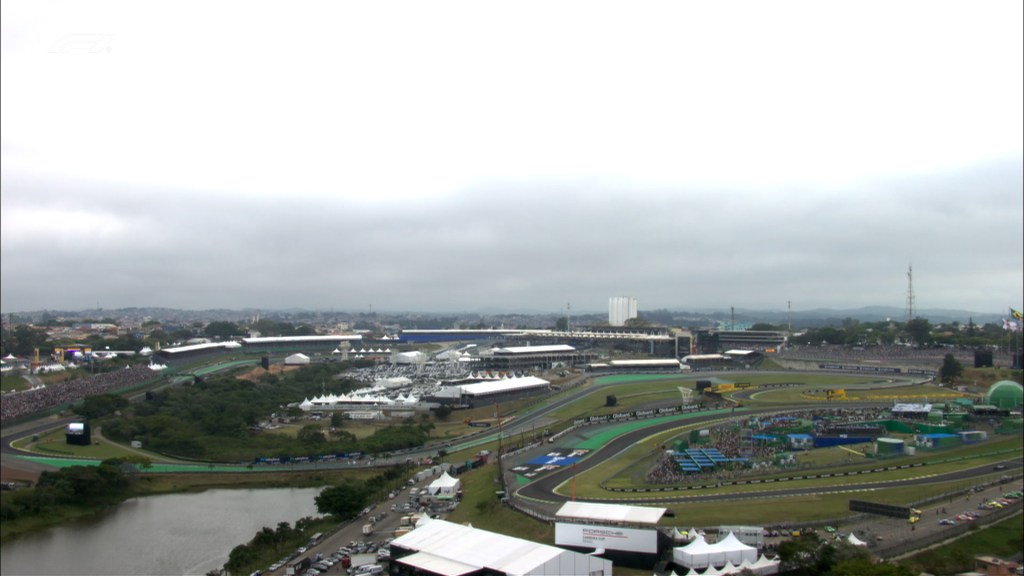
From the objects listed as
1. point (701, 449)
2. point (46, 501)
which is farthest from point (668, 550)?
point (46, 501)

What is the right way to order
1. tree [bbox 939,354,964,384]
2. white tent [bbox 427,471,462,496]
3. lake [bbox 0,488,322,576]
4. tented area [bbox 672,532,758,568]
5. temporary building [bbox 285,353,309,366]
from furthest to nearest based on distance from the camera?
temporary building [bbox 285,353,309,366] < tree [bbox 939,354,964,384] < white tent [bbox 427,471,462,496] < lake [bbox 0,488,322,576] < tented area [bbox 672,532,758,568]

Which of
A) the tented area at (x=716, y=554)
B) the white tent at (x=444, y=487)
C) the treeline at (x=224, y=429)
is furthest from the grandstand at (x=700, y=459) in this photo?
the treeline at (x=224, y=429)

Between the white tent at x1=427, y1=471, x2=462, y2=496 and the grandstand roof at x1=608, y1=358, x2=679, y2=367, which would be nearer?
the white tent at x1=427, y1=471, x2=462, y2=496

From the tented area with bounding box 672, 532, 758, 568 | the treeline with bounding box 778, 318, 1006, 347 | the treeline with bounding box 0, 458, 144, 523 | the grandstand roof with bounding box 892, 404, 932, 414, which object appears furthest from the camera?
the treeline with bounding box 778, 318, 1006, 347

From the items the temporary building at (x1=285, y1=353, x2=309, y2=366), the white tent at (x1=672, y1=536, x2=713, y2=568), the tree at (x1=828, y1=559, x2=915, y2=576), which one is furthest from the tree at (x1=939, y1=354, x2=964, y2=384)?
the temporary building at (x1=285, y1=353, x2=309, y2=366)

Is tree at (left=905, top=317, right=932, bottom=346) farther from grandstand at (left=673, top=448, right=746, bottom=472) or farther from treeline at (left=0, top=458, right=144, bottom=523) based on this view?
treeline at (left=0, top=458, right=144, bottom=523)

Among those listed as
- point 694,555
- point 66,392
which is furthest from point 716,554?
point 66,392

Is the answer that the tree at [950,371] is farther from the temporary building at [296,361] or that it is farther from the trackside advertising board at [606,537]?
the temporary building at [296,361]
